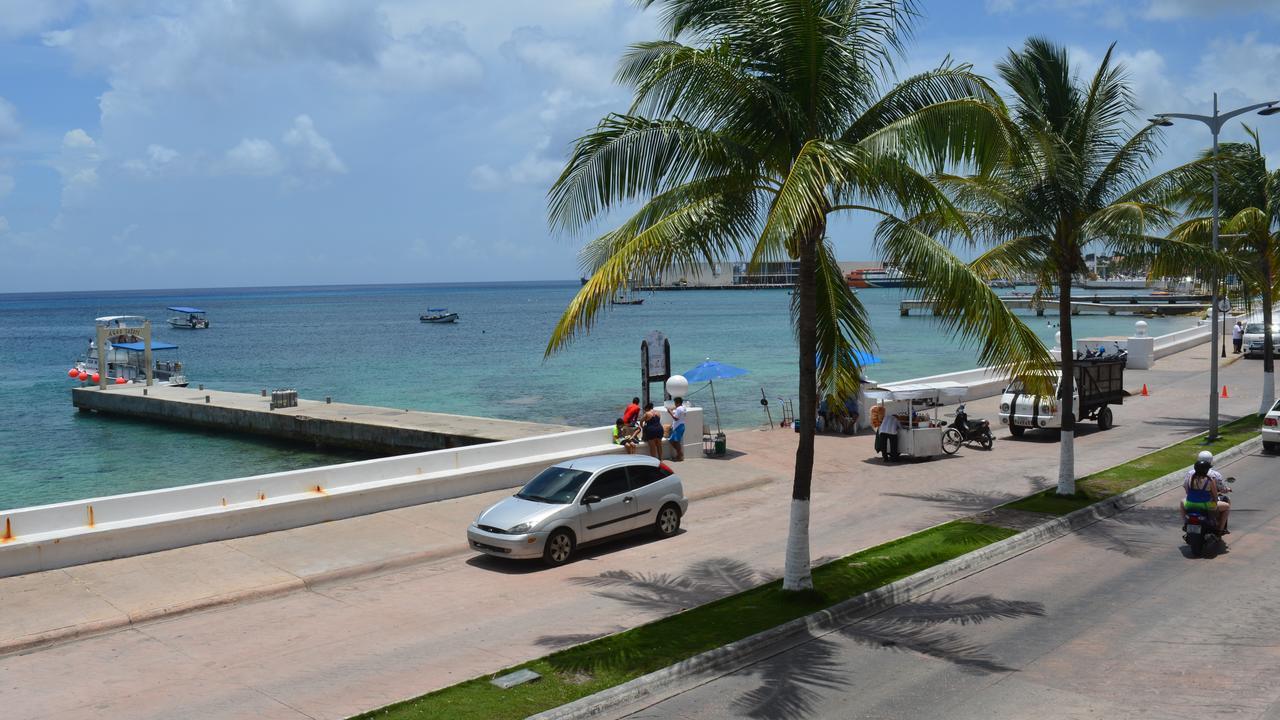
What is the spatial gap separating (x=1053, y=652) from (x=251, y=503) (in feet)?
39.3

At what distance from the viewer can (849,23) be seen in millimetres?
11883

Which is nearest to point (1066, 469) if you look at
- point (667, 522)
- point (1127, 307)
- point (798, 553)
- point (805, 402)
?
point (667, 522)

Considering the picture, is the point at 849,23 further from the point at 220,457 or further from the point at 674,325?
the point at 674,325

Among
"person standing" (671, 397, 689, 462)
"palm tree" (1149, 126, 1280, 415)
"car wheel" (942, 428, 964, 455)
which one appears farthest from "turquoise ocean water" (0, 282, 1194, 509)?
"palm tree" (1149, 126, 1280, 415)

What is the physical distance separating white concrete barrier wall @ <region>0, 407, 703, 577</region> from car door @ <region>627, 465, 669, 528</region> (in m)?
4.33

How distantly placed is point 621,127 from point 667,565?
6.41 metres

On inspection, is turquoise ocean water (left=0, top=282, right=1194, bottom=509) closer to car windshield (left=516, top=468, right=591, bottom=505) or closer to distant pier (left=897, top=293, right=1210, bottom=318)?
car windshield (left=516, top=468, right=591, bottom=505)

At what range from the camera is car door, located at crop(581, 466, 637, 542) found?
48.6ft

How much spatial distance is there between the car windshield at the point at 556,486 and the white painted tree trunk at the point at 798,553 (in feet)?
13.0

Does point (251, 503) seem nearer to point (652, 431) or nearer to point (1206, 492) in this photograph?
point (652, 431)

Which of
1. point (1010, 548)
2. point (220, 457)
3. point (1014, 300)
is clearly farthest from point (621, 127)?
point (1014, 300)

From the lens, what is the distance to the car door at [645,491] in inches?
615

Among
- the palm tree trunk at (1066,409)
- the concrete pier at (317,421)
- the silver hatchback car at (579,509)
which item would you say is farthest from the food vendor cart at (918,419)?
the concrete pier at (317,421)

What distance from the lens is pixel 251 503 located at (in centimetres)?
1586
